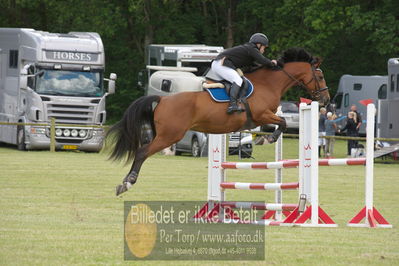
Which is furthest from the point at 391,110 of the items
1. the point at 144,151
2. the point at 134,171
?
the point at 134,171

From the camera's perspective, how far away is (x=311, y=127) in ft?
38.9

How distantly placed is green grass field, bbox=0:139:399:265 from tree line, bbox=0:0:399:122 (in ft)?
56.7

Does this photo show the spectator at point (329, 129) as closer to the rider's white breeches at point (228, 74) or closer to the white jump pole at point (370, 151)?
the rider's white breeches at point (228, 74)

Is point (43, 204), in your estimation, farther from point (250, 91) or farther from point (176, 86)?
point (176, 86)

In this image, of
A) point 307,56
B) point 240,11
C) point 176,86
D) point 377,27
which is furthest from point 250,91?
point 240,11

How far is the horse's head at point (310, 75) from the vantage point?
46.6 ft

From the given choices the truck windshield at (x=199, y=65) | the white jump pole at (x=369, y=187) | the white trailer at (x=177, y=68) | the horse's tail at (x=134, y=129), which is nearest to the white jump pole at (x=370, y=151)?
the white jump pole at (x=369, y=187)

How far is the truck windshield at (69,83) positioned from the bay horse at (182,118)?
16.1 meters

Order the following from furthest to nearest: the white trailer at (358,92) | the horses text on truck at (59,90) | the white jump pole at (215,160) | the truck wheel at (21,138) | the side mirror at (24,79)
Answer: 1. the white trailer at (358,92)
2. the truck wheel at (21,138)
3. the horses text on truck at (59,90)
4. the side mirror at (24,79)
5. the white jump pole at (215,160)

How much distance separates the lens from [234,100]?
13188 millimetres

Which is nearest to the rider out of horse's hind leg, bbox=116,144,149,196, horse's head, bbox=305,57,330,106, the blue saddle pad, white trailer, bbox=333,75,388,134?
the blue saddle pad

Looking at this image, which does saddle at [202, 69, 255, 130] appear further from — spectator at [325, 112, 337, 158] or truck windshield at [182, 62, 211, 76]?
truck windshield at [182, 62, 211, 76]

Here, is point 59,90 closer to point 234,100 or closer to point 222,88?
point 222,88

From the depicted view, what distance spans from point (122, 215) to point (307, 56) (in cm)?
359
